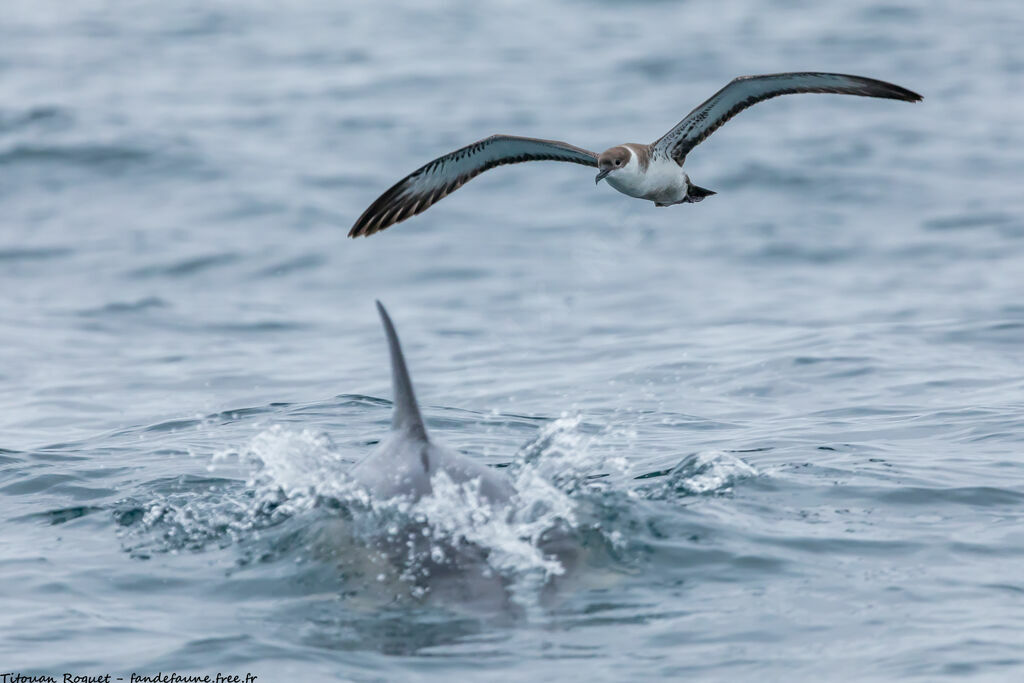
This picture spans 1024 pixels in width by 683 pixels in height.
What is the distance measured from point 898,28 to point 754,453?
24.2m

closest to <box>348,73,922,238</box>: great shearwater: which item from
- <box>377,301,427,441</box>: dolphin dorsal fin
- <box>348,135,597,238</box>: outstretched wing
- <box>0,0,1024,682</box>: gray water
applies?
<box>348,135,597,238</box>: outstretched wing

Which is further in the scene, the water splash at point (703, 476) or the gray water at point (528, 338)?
the water splash at point (703, 476)

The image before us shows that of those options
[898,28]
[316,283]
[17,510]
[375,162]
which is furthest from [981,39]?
[17,510]

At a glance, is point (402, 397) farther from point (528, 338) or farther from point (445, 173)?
point (528, 338)

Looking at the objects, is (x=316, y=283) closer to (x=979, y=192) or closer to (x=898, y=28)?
(x=979, y=192)

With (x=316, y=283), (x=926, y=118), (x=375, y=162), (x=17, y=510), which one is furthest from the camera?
(x=926, y=118)

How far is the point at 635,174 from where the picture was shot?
10508 millimetres

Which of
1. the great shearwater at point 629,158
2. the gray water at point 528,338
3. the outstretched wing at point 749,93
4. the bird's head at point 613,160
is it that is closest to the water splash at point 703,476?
the gray water at point 528,338

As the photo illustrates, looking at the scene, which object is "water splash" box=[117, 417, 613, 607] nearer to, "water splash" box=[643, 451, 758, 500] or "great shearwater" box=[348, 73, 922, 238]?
"water splash" box=[643, 451, 758, 500]

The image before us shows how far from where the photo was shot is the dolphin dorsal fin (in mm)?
8273

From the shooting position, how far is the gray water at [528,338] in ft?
24.3

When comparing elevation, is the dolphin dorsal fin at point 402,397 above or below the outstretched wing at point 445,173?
below

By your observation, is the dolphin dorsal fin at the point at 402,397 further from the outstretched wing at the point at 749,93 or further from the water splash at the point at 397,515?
the outstretched wing at the point at 749,93

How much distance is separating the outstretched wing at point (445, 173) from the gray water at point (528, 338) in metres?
1.89
